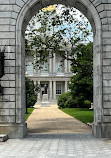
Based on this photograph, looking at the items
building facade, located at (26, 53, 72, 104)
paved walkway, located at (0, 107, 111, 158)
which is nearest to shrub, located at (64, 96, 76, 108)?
building facade, located at (26, 53, 72, 104)

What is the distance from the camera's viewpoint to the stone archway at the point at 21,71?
9.35 m

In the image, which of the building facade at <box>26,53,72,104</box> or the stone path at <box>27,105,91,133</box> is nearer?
the stone path at <box>27,105,91,133</box>

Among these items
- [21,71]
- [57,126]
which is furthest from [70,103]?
[21,71]

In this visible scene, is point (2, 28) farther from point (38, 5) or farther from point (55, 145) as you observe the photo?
point (55, 145)

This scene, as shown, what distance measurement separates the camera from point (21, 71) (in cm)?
971

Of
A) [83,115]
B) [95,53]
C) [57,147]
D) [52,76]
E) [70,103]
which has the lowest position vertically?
[70,103]

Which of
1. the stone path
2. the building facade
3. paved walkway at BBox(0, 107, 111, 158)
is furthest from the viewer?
the building facade

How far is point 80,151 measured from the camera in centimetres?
708

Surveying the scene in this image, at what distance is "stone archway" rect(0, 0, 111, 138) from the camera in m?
9.35

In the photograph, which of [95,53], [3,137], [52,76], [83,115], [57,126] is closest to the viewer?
[3,137]

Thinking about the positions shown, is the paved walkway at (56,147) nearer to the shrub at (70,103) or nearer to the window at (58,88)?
the shrub at (70,103)

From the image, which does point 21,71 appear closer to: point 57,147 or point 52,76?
point 57,147

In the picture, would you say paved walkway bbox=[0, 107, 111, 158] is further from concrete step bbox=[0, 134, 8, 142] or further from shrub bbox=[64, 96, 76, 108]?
shrub bbox=[64, 96, 76, 108]

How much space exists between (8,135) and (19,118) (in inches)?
30.0
